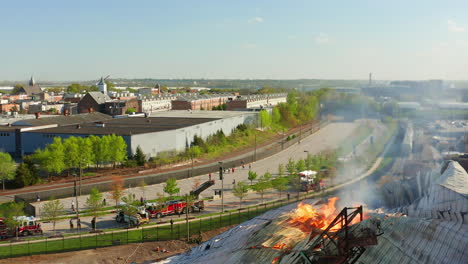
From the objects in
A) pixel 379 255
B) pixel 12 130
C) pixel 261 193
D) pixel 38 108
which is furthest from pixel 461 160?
pixel 38 108

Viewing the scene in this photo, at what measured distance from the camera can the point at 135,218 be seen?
76.9 feet

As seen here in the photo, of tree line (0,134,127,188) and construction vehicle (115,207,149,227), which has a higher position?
tree line (0,134,127,188)

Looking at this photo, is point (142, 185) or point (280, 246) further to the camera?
point (142, 185)

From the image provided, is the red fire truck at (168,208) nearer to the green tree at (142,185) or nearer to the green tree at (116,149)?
the green tree at (142,185)

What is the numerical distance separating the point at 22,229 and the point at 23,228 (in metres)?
0.06

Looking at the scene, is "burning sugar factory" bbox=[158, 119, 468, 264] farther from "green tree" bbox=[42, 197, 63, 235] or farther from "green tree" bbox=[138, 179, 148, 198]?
"green tree" bbox=[138, 179, 148, 198]

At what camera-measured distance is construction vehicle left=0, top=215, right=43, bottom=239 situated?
2170 cm

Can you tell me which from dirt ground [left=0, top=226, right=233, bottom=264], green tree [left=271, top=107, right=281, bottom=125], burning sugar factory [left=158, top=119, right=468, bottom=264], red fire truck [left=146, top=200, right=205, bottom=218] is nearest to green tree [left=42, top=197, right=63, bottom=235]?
dirt ground [left=0, top=226, right=233, bottom=264]

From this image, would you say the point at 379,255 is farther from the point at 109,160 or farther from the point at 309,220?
the point at 109,160

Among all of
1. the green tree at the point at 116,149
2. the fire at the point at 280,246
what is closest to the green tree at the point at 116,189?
the green tree at the point at 116,149

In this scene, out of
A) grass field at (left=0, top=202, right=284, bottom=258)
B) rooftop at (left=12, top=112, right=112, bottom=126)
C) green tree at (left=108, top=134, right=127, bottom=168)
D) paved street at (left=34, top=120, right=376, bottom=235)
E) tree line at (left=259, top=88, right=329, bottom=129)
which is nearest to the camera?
grass field at (left=0, top=202, right=284, bottom=258)

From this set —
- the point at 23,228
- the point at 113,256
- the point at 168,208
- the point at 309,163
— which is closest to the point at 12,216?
the point at 23,228

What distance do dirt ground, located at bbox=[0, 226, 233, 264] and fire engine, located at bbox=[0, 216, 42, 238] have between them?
3.40 metres

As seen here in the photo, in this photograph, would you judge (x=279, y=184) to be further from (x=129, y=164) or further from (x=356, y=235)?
(x=356, y=235)
